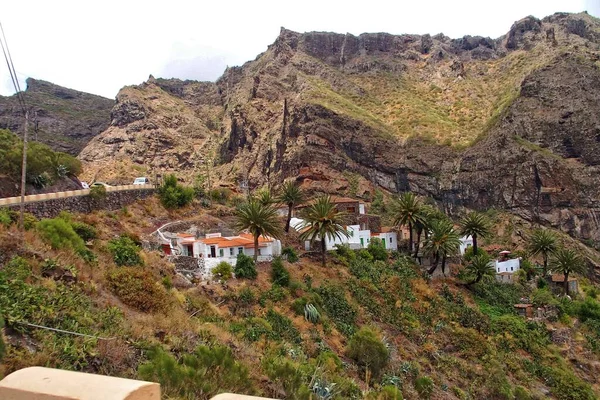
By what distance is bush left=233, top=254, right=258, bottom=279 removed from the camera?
2875 cm

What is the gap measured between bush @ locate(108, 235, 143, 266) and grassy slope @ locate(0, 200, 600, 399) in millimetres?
556

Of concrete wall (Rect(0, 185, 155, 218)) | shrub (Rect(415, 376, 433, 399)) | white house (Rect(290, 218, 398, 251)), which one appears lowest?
shrub (Rect(415, 376, 433, 399))

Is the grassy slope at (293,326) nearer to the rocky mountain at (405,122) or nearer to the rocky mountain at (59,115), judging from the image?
the rocky mountain at (405,122)

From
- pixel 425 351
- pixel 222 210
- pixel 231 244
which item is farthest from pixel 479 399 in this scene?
pixel 222 210

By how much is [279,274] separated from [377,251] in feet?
47.2

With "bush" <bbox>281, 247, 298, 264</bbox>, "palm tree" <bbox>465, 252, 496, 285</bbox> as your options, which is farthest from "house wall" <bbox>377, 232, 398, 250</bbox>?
"bush" <bbox>281, 247, 298, 264</bbox>

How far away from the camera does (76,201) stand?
103 feet


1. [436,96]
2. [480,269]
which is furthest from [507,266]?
[436,96]

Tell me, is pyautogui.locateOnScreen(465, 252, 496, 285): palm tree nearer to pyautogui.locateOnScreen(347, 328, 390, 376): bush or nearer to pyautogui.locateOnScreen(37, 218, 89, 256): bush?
pyautogui.locateOnScreen(347, 328, 390, 376): bush

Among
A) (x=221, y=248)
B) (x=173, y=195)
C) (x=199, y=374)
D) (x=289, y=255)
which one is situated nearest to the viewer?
(x=199, y=374)

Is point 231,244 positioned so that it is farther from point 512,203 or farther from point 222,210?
point 512,203

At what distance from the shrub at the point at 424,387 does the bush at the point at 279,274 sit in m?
9.99

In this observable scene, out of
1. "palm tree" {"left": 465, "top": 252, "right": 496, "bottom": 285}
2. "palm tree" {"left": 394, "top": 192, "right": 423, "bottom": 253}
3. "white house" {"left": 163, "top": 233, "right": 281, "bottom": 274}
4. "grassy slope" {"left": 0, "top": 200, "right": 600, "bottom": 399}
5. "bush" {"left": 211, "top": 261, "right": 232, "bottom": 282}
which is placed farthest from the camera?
"palm tree" {"left": 465, "top": 252, "right": 496, "bottom": 285}

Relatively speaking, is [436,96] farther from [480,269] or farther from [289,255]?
[289,255]
